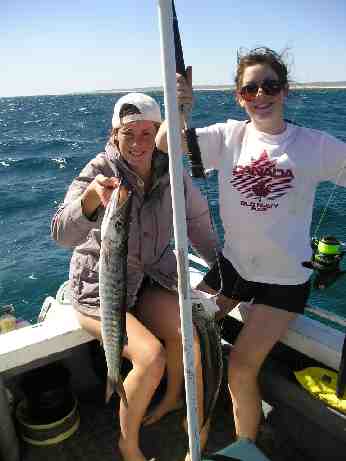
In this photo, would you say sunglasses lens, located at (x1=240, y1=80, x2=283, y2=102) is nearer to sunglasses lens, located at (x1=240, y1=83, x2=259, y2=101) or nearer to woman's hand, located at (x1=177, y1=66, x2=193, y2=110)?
sunglasses lens, located at (x1=240, y1=83, x2=259, y2=101)

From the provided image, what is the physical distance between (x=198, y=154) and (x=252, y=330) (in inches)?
48.7

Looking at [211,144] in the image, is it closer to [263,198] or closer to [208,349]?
[263,198]

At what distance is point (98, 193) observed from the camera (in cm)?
228

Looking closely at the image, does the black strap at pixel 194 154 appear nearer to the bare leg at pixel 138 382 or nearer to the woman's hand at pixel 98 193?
the woman's hand at pixel 98 193

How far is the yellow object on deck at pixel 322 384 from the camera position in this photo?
103 inches

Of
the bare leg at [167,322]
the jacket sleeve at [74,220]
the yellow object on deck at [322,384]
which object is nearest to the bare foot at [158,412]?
the bare leg at [167,322]

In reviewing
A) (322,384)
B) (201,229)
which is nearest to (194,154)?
(201,229)

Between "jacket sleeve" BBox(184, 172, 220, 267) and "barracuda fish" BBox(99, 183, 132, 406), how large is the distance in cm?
113

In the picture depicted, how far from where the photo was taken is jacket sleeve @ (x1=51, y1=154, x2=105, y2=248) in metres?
2.51

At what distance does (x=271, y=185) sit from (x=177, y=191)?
1.26m

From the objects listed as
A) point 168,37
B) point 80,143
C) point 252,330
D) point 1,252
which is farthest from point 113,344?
point 80,143

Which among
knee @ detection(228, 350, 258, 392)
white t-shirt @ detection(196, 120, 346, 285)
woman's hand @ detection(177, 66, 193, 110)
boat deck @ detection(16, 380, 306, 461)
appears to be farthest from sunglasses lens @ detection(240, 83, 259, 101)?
boat deck @ detection(16, 380, 306, 461)

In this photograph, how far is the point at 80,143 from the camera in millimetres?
33688

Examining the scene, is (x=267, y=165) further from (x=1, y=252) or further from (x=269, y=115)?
(x=1, y=252)
